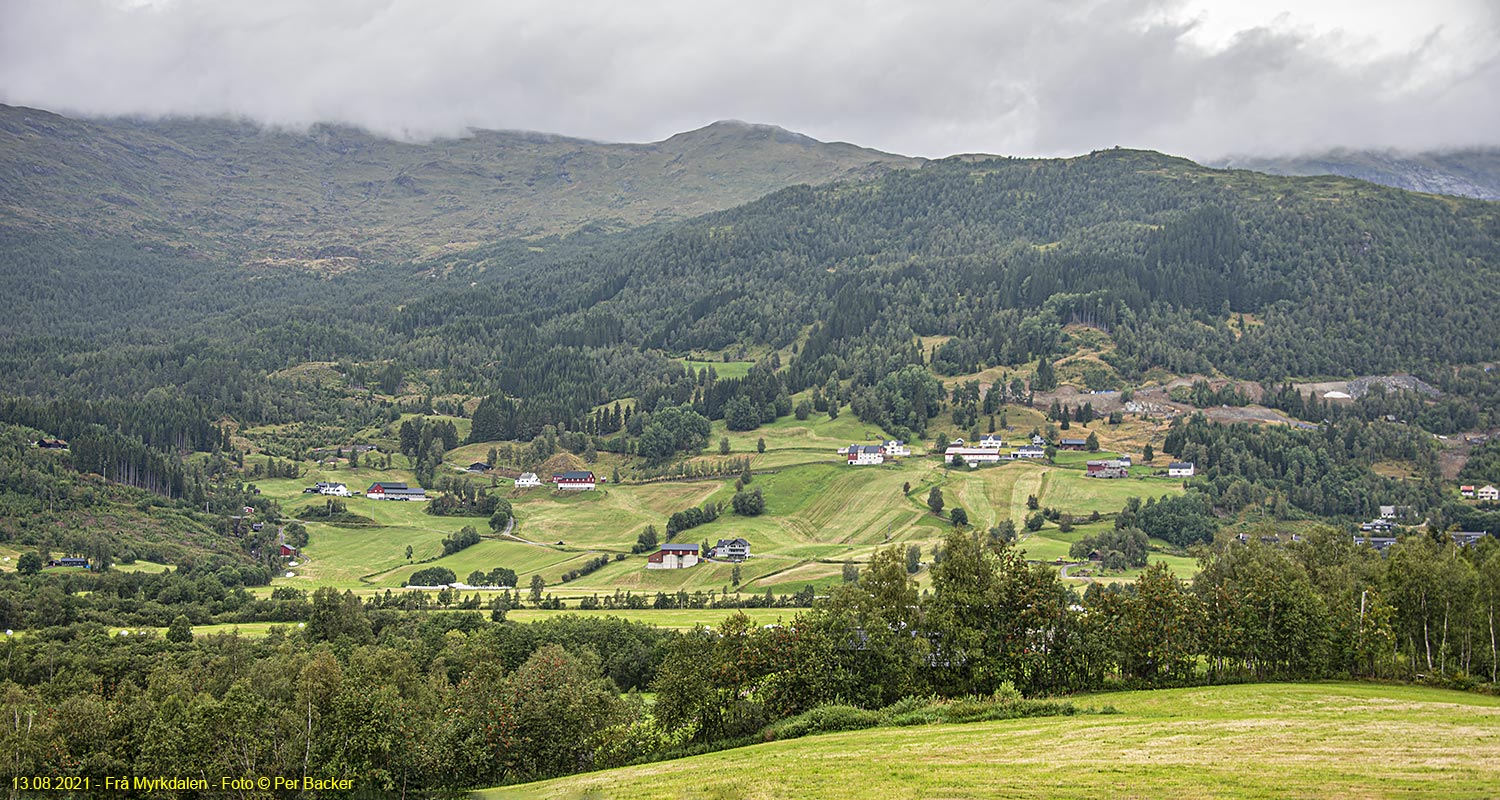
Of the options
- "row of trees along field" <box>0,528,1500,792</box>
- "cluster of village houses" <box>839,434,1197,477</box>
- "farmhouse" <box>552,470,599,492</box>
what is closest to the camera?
"row of trees along field" <box>0,528,1500,792</box>

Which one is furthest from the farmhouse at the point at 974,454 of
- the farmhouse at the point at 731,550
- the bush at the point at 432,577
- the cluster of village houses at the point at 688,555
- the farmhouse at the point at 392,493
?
the farmhouse at the point at 392,493

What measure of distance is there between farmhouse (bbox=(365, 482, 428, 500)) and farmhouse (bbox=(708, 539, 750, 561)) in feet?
225

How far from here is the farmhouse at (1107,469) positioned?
17938 cm

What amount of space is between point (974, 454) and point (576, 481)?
69264mm

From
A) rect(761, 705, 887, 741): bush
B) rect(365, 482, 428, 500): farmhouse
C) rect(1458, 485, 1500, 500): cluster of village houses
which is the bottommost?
rect(1458, 485, 1500, 500): cluster of village houses

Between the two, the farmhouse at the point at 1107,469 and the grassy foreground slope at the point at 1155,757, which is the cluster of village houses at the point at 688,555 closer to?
the farmhouse at the point at 1107,469

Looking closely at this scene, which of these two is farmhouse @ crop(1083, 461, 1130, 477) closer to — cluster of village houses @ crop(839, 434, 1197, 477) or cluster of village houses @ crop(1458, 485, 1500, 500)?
cluster of village houses @ crop(839, 434, 1197, 477)

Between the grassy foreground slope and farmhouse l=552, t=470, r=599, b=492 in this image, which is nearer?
the grassy foreground slope

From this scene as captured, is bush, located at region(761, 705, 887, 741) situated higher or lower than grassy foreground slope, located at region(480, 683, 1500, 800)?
lower

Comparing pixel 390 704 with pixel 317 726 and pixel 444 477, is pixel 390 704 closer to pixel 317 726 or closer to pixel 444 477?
pixel 317 726

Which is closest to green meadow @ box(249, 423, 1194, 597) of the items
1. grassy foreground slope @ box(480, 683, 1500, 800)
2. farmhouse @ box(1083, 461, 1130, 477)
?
farmhouse @ box(1083, 461, 1130, 477)

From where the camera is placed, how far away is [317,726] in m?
60.3

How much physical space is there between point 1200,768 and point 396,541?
481 ft

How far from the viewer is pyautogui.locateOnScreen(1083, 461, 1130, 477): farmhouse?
179 m
